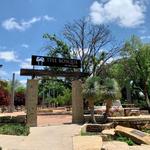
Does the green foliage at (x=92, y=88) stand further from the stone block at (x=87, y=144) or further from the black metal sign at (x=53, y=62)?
the stone block at (x=87, y=144)

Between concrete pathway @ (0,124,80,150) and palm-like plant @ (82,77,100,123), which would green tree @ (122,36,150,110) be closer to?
palm-like plant @ (82,77,100,123)

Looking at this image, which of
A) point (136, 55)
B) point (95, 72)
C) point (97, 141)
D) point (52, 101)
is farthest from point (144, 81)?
point (52, 101)

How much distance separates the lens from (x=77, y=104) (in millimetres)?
20734

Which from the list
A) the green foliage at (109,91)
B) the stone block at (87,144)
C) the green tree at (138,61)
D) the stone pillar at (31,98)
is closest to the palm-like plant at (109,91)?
the green foliage at (109,91)

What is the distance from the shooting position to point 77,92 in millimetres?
21062

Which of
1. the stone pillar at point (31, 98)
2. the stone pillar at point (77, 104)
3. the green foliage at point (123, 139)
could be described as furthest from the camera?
the stone pillar at point (77, 104)

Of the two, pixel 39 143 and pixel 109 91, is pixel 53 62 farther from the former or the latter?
pixel 39 143

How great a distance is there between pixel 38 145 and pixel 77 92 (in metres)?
9.71

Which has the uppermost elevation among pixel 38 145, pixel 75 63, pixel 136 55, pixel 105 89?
pixel 136 55

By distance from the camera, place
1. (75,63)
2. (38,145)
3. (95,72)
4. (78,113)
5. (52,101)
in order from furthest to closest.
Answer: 1. (52,101)
2. (95,72)
3. (75,63)
4. (78,113)
5. (38,145)

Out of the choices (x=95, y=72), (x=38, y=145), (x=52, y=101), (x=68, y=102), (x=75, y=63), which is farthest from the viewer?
(x=52, y=101)

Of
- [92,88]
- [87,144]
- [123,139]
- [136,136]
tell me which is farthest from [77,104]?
[87,144]

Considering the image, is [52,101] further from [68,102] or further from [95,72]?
[95,72]

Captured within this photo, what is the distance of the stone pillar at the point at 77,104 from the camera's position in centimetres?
2047
